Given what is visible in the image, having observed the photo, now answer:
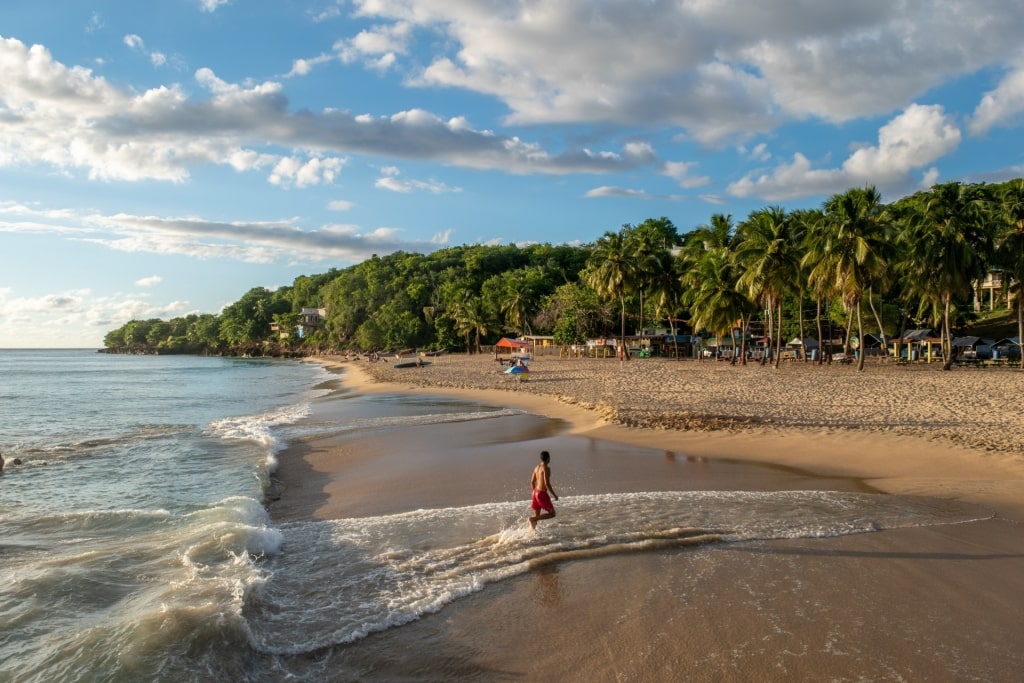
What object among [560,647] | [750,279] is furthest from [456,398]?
[560,647]

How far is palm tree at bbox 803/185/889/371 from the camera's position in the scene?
35812 mm

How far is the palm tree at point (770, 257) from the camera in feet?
133

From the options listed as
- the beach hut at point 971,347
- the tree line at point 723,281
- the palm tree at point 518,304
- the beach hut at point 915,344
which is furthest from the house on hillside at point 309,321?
the beach hut at point 971,347

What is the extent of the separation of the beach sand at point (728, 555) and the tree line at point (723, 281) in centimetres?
1690

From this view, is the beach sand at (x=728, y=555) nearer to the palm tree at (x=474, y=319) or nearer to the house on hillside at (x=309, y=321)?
the palm tree at (x=474, y=319)

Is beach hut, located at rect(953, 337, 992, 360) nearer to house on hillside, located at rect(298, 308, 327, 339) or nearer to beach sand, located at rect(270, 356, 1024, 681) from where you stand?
beach sand, located at rect(270, 356, 1024, 681)

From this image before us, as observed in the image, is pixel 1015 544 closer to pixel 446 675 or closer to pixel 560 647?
pixel 560 647

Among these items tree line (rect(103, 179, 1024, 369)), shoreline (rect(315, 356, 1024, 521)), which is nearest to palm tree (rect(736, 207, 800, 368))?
tree line (rect(103, 179, 1024, 369))

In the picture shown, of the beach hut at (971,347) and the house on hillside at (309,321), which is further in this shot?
the house on hillside at (309,321)

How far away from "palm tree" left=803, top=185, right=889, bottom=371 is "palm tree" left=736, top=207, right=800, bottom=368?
184cm

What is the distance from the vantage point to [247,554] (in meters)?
8.36

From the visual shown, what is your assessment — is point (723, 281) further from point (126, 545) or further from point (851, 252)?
point (126, 545)

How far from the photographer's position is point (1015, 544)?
8.05 m

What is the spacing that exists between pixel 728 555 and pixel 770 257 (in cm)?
3596
